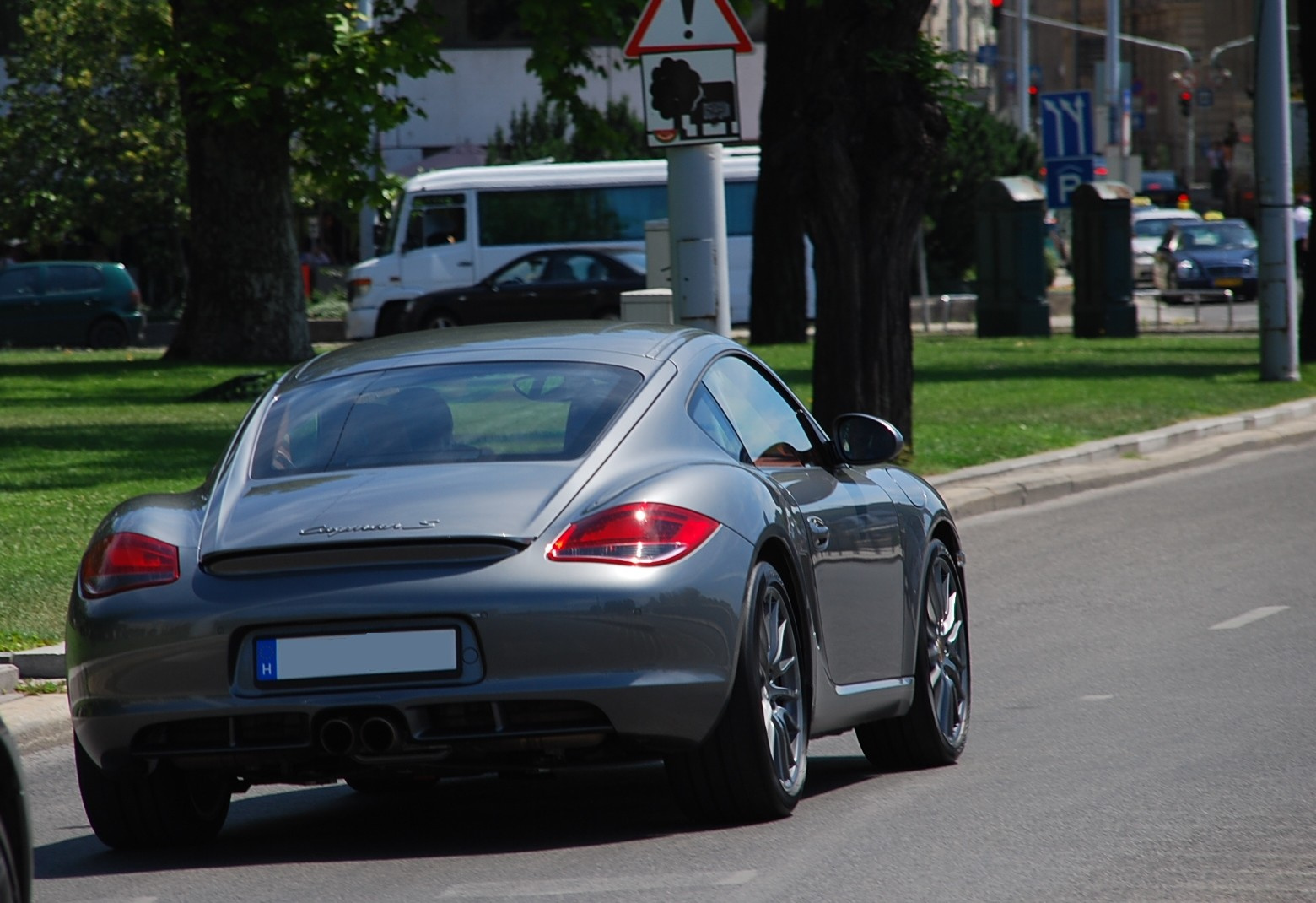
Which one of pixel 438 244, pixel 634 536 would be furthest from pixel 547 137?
pixel 634 536

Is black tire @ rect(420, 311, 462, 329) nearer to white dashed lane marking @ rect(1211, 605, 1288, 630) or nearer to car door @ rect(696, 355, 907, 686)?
white dashed lane marking @ rect(1211, 605, 1288, 630)

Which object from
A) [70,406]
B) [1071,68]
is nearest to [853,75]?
[70,406]

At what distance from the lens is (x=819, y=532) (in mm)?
6402

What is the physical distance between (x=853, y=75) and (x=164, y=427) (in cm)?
657

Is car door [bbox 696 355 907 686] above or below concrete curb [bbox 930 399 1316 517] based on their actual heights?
above

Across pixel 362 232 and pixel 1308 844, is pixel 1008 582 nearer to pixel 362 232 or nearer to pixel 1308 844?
pixel 1308 844

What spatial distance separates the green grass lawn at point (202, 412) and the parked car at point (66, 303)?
460 cm

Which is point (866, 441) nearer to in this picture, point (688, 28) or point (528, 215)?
point (688, 28)

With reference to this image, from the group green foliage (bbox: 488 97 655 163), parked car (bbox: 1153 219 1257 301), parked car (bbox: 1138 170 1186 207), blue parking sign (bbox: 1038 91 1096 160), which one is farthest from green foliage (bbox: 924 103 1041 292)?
parked car (bbox: 1138 170 1186 207)

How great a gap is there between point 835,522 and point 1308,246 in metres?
21.3

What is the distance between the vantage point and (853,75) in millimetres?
15469

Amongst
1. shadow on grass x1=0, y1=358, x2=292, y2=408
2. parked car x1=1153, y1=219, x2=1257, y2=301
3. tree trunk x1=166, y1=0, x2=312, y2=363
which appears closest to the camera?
shadow on grass x1=0, y1=358, x2=292, y2=408

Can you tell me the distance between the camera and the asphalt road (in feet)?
17.5

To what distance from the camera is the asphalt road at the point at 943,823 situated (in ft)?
17.5
